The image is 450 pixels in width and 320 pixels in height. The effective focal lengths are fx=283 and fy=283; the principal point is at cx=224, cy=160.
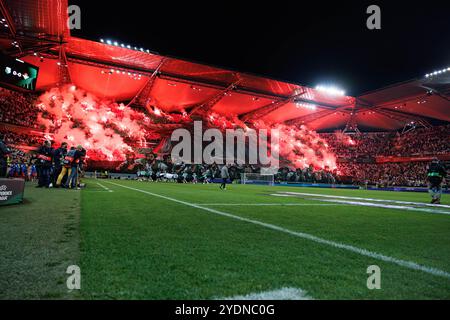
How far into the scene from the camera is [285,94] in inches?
1839

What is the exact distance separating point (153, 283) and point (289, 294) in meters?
0.85

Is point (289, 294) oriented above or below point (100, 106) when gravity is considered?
below

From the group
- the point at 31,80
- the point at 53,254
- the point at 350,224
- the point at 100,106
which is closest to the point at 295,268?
the point at 53,254

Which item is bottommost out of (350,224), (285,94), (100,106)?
(350,224)

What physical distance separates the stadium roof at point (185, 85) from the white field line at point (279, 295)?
29.0 meters

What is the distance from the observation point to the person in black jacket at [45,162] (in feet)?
39.0

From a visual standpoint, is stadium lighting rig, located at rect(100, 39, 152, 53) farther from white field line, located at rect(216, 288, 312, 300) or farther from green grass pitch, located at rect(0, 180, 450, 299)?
white field line, located at rect(216, 288, 312, 300)

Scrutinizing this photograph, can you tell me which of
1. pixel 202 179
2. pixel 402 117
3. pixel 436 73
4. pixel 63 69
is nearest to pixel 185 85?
pixel 63 69

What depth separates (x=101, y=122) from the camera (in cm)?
4006

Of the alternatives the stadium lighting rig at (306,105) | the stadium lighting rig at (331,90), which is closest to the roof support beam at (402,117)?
the stadium lighting rig at (331,90)

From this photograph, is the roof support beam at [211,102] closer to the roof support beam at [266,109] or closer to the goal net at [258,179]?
the roof support beam at [266,109]

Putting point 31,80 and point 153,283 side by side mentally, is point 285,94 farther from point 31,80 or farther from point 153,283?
point 153,283

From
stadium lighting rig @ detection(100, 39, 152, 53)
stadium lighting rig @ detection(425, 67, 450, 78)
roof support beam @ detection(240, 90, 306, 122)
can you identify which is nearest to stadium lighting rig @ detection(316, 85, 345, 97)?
roof support beam @ detection(240, 90, 306, 122)

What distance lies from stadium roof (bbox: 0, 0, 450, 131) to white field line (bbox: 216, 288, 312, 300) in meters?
29.0
